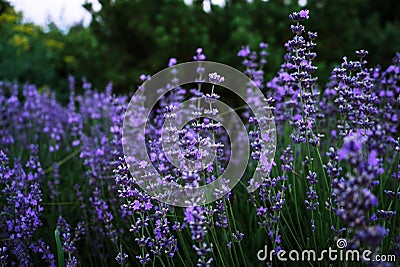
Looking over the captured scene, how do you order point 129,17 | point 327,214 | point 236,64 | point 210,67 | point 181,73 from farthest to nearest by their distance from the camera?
point 129,17 → point 236,64 → point 210,67 → point 181,73 → point 327,214

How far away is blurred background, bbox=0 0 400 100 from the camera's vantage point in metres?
5.95

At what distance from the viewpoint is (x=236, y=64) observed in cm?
579

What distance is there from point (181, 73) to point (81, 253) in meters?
2.34

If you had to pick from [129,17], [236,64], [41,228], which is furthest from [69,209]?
[129,17]

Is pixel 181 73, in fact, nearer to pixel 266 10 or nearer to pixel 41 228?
pixel 41 228
